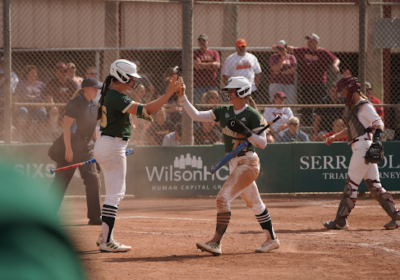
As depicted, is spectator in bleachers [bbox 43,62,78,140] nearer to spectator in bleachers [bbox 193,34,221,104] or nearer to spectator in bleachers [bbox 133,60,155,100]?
spectator in bleachers [bbox 133,60,155,100]

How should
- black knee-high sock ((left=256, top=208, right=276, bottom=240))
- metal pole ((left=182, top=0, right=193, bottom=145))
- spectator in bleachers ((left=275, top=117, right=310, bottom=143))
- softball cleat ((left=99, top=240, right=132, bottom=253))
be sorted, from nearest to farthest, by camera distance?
softball cleat ((left=99, top=240, right=132, bottom=253)) → black knee-high sock ((left=256, top=208, right=276, bottom=240)) → metal pole ((left=182, top=0, right=193, bottom=145)) → spectator in bleachers ((left=275, top=117, right=310, bottom=143))

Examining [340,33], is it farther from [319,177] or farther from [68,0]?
[68,0]

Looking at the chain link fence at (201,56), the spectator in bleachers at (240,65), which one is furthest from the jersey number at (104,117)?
the spectator in bleachers at (240,65)

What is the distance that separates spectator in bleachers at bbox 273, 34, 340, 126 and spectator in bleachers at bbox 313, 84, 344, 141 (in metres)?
0.14

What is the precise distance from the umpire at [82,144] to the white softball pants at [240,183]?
8.80ft

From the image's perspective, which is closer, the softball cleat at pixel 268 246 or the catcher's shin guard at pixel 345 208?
the softball cleat at pixel 268 246

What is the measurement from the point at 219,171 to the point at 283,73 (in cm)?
264

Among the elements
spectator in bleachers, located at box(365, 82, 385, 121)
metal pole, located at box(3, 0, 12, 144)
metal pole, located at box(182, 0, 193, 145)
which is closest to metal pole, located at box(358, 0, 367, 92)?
spectator in bleachers, located at box(365, 82, 385, 121)

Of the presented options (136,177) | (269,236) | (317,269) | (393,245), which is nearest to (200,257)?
(269,236)

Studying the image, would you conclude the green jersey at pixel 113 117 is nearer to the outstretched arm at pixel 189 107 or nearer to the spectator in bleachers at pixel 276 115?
the outstretched arm at pixel 189 107

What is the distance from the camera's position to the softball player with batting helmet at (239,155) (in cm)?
577

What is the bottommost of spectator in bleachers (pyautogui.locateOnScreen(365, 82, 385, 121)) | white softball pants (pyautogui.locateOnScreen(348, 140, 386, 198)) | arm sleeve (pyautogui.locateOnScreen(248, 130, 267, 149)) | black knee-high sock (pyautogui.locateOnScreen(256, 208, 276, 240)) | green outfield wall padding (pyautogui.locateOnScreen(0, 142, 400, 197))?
green outfield wall padding (pyautogui.locateOnScreen(0, 142, 400, 197))

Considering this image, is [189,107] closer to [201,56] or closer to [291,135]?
[201,56]

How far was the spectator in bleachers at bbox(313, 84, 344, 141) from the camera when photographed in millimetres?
11695
